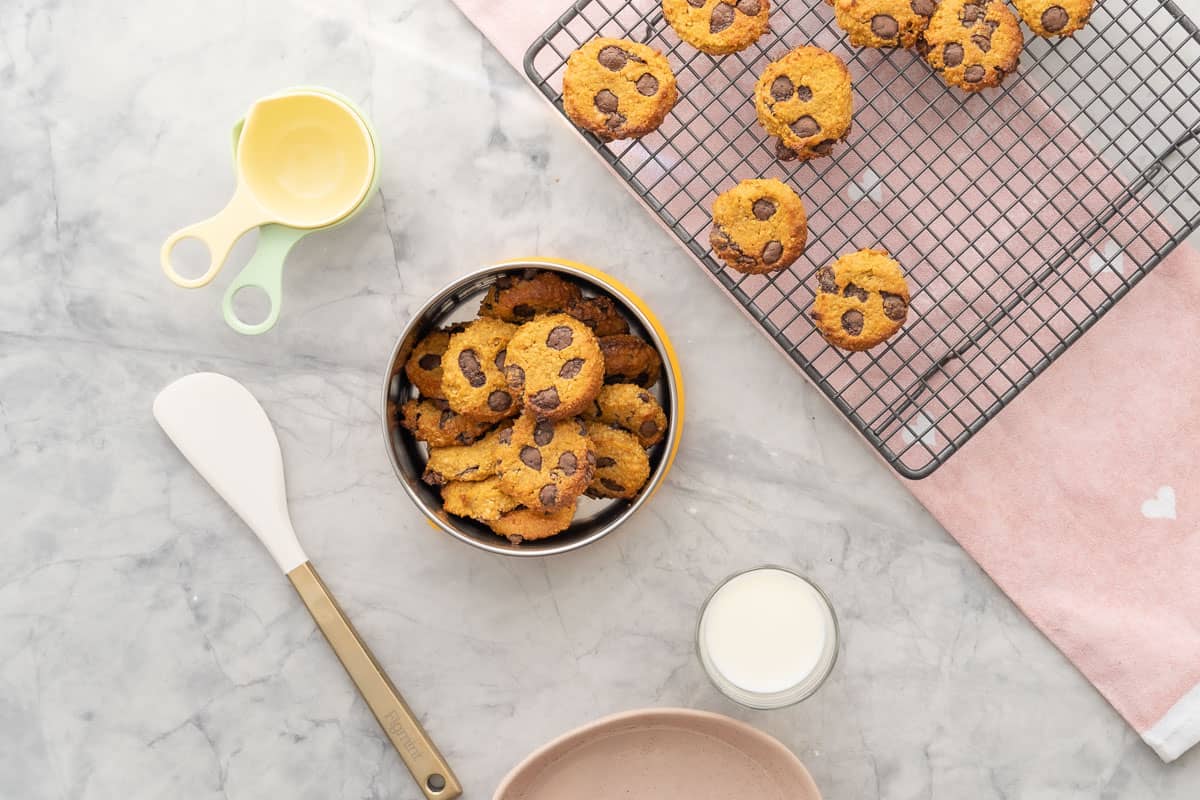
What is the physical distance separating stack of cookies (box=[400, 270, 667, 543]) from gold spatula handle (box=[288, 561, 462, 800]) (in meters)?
0.34

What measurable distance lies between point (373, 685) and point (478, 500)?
446 mm

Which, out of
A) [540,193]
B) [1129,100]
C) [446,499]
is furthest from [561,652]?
[1129,100]

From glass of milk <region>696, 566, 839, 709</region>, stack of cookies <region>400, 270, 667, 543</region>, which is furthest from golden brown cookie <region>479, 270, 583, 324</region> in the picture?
glass of milk <region>696, 566, 839, 709</region>

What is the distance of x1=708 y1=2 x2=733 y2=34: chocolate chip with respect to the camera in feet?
5.43

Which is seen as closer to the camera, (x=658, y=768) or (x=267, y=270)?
(x=267, y=270)

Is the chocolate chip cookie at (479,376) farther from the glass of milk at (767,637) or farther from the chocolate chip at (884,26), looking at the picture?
the chocolate chip at (884,26)

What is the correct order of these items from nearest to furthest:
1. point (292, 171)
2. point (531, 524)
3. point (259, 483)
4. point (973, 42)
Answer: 1. point (973, 42)
2. point (531, 524)
3. point (292, 171)
4. point (259, 483)

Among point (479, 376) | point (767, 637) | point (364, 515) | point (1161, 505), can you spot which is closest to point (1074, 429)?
point (1161, 505)

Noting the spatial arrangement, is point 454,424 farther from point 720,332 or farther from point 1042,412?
point 1042,412

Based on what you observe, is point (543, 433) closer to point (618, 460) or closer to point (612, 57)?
point (618, 460)

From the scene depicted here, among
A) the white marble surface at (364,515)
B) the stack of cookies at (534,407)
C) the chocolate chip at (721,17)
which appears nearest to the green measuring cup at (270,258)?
the white marble surface at (364,515)

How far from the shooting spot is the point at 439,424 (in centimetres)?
180

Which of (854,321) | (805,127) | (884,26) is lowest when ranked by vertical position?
(854,321)

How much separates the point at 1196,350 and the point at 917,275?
503 millimetres
